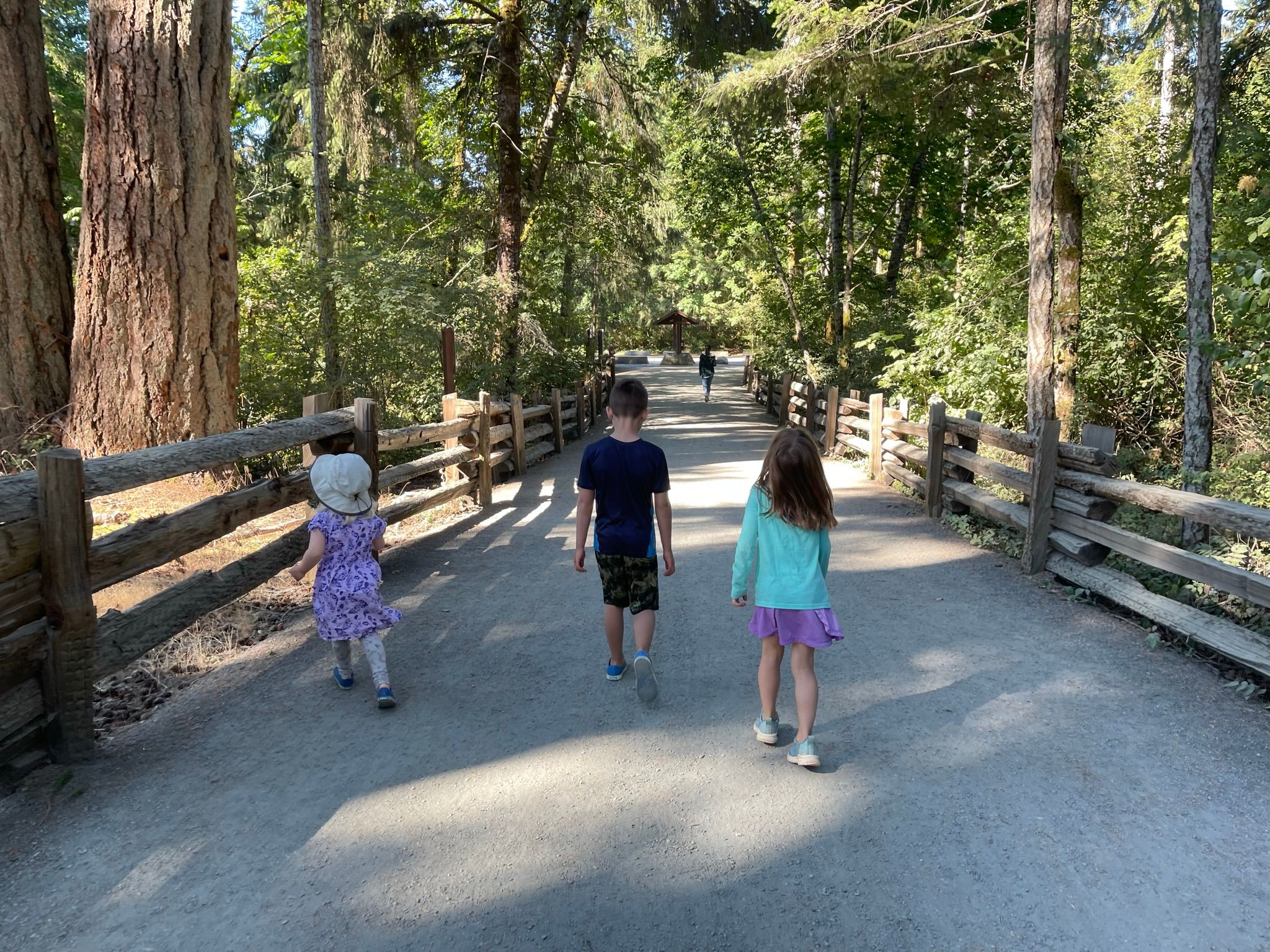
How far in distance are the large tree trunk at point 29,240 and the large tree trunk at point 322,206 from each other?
4247 mm

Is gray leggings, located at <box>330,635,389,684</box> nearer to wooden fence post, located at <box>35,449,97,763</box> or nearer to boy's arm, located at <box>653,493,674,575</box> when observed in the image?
wooden fence post, located at <box>35,449,97,763</box>

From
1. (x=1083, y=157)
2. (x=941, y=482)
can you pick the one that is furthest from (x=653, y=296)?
(x=941, y=482)

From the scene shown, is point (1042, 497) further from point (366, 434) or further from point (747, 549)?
point (366, 434)

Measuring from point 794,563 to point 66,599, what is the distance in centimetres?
316

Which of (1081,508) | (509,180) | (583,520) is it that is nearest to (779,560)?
(583,520)

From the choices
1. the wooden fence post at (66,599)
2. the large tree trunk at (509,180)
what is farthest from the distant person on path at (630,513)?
the large tree trunk at (509,180)

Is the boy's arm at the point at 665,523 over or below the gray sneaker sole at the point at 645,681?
over

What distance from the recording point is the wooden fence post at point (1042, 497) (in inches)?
283

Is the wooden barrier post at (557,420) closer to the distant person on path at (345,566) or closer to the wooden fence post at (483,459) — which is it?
the wooden fence post at (483,459)

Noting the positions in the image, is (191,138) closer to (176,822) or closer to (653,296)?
(176,822)

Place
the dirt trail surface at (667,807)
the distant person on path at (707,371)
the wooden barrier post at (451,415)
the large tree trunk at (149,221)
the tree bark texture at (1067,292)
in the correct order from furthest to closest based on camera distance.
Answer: the distant person on path at (707,371), the tree bark texture at (1067,292), the wooden barrier post at (451,415), the large tree trunk at (149,221), the dirt trail surface at (667,807)

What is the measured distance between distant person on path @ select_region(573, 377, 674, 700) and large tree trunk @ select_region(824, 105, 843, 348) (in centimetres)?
1679

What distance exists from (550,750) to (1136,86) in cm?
2626

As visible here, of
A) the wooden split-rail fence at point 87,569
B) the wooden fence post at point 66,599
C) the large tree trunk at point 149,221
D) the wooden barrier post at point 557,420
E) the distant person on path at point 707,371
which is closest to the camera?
the wooden split-rail fence at point 87,569
